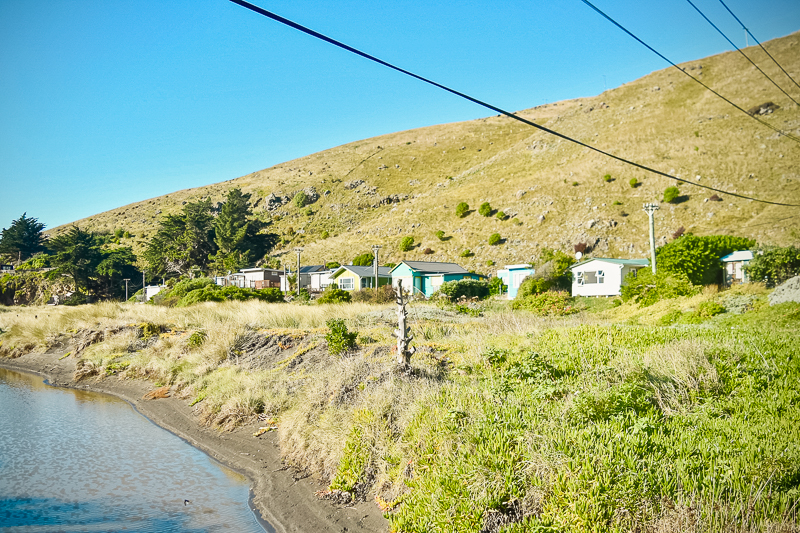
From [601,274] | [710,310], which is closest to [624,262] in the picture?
[601,274]

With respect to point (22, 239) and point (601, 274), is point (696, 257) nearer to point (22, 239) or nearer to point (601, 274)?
point (601, 274)

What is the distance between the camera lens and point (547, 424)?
668cm

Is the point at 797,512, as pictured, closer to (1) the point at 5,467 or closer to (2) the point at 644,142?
(1) the point at 5,467

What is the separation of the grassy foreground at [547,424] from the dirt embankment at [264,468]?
0.31 meters

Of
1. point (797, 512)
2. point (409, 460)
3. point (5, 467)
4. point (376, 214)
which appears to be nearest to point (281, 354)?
point (5, 467)

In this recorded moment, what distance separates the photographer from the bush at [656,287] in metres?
28.3

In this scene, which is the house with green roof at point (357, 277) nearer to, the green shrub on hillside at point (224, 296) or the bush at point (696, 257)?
the green shrub on hillside at point (224, 296)

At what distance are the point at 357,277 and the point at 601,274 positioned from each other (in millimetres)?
24917

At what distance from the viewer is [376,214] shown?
89250 millimetres

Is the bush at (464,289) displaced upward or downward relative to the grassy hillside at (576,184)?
downward

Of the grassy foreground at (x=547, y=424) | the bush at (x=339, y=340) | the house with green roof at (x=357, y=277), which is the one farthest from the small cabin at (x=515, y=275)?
→ the bush at (x=339, y=340)

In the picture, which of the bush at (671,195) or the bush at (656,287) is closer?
the bush at (656,287)

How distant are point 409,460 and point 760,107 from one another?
88051 mm

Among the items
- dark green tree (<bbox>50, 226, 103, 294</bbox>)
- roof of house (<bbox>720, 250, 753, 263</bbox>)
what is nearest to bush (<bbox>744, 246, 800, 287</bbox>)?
roof of house (<bbox>720, 250, 753, 263</bbox>)
